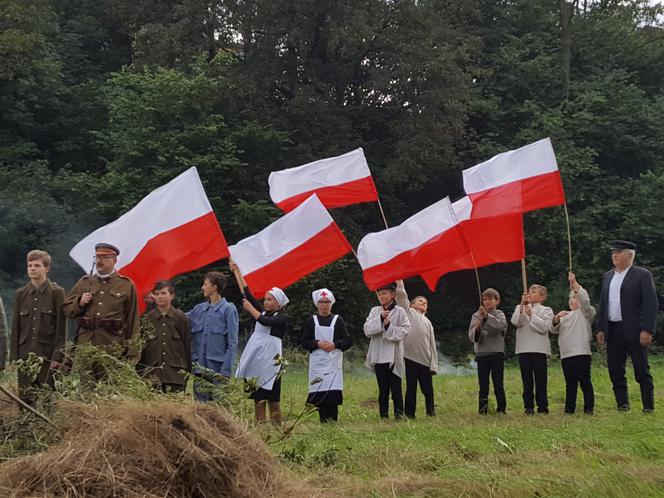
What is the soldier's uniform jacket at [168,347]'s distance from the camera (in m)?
9.02

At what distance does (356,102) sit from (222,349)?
877 inches

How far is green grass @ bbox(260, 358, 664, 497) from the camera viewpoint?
6.22 m

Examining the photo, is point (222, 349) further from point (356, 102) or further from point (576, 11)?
point (576, 11)

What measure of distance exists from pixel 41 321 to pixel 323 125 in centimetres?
2118

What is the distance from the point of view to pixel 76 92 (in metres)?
33.0

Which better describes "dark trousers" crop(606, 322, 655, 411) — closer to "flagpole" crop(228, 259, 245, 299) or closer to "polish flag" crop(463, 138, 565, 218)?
"polish flag" crop(463, 138, 565, 218)

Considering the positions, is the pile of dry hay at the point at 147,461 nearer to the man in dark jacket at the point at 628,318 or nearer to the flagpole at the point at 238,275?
the flagpole at the point at 238,275

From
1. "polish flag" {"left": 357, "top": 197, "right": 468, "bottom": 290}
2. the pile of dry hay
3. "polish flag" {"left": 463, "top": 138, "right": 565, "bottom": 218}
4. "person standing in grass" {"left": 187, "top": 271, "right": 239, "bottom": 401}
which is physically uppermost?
"polish flag" {"left": 463, "top": 138, "right": 565, "bottom": 218}

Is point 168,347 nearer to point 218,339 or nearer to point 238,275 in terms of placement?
point 218,339

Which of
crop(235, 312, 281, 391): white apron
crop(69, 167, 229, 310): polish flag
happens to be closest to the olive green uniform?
crop(69, 167, 229, 310): polish flag

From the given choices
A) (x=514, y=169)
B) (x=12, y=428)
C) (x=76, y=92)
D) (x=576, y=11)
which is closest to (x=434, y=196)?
(x=576, y=11)

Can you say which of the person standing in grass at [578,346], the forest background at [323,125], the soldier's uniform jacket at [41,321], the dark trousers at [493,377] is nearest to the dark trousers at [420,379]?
the dark trousers at [493,377]

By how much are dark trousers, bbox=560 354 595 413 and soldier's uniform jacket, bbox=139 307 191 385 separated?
4491mm

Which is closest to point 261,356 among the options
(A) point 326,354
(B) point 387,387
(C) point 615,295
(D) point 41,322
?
(A) point 326,354
